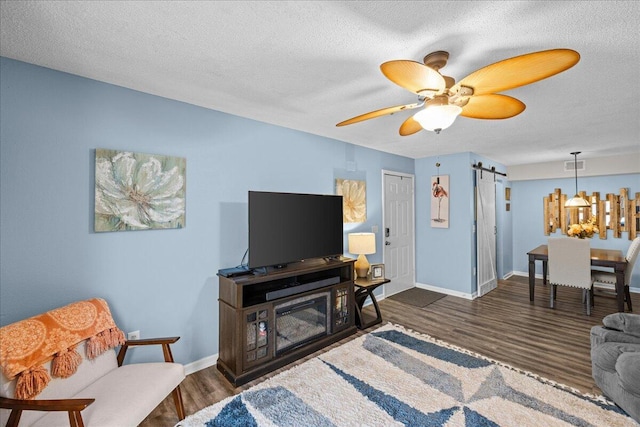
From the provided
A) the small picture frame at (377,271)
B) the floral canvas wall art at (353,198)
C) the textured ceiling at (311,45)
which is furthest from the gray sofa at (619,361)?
the floral canvas wall art at (353,198)

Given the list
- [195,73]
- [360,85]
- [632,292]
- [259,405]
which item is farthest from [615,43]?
[632,292]

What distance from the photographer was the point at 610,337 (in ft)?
7.26

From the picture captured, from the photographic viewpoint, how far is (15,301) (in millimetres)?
1782

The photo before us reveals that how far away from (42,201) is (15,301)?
65 centimetres

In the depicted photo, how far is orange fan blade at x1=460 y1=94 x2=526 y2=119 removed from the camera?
1678 mm

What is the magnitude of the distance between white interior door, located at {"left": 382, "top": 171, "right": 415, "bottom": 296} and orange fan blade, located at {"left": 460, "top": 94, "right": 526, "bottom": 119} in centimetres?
264

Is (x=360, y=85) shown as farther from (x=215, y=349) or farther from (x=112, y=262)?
(x=215, y=349)

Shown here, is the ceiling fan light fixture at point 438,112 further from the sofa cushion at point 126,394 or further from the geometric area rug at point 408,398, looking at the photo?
the sofa cushion at point 126,394

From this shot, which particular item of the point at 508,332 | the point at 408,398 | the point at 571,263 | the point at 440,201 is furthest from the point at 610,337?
the point at 440,201

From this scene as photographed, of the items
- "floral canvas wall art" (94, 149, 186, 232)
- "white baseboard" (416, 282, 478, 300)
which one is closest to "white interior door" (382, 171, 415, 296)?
"white baseboard" (416, 282, 478, 300)

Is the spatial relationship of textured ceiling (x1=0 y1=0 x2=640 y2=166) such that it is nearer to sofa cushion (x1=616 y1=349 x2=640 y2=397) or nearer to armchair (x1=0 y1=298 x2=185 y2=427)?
armchair (x1=0 y1=298 x2=185 y2=427)

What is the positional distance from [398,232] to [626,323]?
2.88 m

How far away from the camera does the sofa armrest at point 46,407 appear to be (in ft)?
4.22

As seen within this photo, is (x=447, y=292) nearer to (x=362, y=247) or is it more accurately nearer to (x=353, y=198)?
(x=362, y=247)
